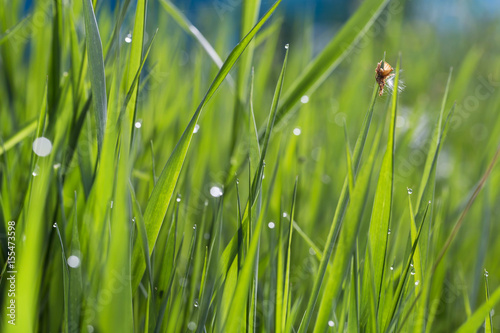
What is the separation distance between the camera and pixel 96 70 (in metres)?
0.31

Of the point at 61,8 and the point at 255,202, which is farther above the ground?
the point at 61,8

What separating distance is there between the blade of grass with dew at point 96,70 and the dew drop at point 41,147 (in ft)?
0.21

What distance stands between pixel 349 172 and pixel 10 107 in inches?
17.7

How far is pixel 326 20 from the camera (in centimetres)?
161

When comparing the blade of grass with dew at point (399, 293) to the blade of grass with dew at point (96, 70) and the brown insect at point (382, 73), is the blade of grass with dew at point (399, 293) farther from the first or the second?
the blade of grass with dew at point (96, 70)

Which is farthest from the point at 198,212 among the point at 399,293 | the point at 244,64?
the point at 399,293

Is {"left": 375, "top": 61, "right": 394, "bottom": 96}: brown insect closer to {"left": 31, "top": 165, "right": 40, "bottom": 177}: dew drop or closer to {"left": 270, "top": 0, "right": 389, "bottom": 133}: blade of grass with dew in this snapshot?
{"left": 270, "top": 0, "right": 389, "bottom": 133}: blade of grass with dew

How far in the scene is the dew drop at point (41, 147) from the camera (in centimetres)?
34

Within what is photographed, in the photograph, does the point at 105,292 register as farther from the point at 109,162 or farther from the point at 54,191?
the point at 54,191

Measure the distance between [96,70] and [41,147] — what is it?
0.09 metres

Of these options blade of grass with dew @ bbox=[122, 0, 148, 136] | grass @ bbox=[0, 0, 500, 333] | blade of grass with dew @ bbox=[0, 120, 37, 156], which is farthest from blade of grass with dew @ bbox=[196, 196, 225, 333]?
blade of grass with dew @ bbox=[0, 120, 37, 156]

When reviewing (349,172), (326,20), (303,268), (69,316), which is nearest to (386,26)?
(326,20)

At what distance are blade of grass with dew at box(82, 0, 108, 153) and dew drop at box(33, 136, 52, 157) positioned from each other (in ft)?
0.21

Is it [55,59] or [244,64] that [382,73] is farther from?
[55,59]
